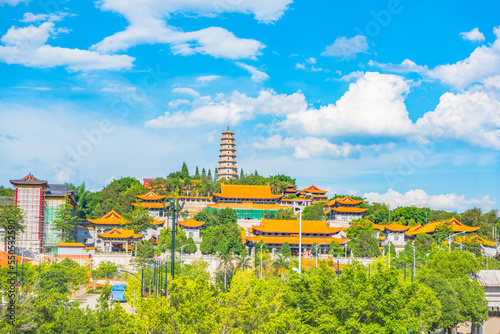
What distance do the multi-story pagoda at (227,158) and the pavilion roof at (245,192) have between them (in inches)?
999

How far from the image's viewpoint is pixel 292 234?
77.5 m

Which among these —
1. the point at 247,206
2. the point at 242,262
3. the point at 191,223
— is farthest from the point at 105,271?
the point at 247,206

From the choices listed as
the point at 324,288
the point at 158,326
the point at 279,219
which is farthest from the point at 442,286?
the point at 279,219

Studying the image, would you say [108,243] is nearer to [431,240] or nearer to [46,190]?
[46,190]

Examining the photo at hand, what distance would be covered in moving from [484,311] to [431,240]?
1453 inches

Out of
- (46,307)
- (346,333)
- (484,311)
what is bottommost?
(484,311)

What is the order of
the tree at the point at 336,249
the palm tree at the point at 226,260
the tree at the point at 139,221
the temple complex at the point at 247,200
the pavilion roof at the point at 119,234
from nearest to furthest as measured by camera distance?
1. the palm tree at the point at 226,260
2. the tree at the point at 336,249
3. the pavilion roof at the point at 119,234
4. the tree at the point at 139,221
5. the temple complex at the point at 247,200

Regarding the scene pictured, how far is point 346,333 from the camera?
2325cm

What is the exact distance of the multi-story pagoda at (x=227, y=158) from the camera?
124 m

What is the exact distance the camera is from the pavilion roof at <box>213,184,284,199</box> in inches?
3750

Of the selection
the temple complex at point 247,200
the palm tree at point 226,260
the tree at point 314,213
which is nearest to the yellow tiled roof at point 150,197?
the temple complex at point 247,200

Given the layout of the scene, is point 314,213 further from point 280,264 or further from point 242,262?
point 280,264

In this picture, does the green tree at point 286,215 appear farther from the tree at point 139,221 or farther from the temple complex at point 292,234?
the tree at point 139,221

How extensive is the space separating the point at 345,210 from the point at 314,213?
7.98m
